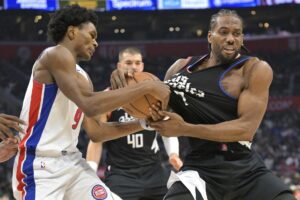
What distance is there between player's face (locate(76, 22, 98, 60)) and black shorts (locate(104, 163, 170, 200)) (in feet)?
5.90

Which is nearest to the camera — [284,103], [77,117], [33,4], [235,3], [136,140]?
[77,117]

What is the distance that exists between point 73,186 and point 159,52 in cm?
2026

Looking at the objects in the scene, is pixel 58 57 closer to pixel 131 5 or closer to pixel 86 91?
pixel 86 91

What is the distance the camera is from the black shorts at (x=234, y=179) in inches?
143

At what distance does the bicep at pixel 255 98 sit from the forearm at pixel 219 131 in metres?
0.06

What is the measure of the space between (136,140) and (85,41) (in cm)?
186

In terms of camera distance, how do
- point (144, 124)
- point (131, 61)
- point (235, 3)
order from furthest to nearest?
point (235, 3) → point (131, 61) → point (144, 124)

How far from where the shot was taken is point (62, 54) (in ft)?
11.8

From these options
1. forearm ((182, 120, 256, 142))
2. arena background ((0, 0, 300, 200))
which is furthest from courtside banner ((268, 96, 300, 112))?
forearm ((182, 120, 256, 142))

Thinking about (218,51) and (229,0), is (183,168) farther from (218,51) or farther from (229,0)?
(229,0)

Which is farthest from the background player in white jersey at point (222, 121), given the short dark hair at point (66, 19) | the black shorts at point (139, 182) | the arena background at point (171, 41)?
the arena background at point (171, 41)

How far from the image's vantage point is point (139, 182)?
5289 millimetres

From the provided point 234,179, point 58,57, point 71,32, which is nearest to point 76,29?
point 71,32

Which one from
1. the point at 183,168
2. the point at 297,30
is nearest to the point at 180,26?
the point at 297,30
